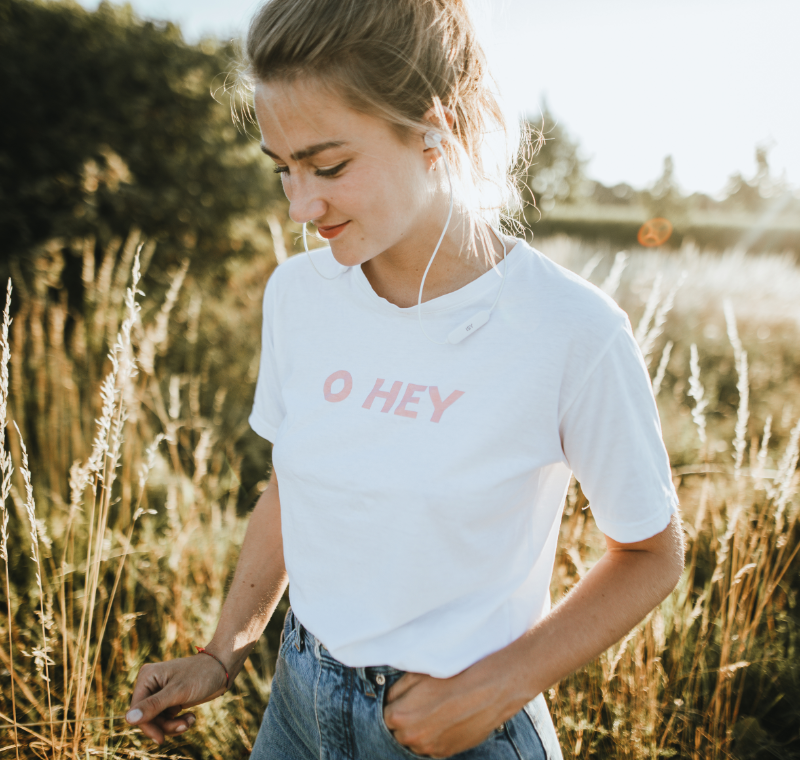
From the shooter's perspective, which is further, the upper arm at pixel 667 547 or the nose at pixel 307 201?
the nose at pixel 307 201

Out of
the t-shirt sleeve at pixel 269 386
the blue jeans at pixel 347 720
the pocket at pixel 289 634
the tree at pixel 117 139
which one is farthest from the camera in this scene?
the tree at pixel 117 139

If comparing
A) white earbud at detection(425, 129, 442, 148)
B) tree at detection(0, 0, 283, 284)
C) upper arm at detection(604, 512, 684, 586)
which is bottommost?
upper arm at detection(604, 512, 684, 586)

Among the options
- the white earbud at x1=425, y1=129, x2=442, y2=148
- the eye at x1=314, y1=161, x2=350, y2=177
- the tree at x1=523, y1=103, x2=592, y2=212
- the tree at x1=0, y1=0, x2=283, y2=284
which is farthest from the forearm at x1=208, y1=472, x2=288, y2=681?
the tree at x1=523, y1=103, x2=592, y2=212

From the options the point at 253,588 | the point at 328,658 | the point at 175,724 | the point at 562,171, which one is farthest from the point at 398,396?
the point at 562,171

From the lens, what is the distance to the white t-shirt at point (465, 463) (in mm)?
879

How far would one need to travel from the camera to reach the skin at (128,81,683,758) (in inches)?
35.7

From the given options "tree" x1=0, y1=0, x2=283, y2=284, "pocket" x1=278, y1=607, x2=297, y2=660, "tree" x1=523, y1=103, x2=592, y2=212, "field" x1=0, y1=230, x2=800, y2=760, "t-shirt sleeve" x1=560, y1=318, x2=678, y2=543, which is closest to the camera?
"t-shirt sleeve" x1=560, y1=318, x2=678, y2=543

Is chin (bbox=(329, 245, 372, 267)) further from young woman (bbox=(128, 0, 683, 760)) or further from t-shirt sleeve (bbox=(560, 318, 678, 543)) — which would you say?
t-shirt sleeve (bbox=(560, 318, 678, 543))

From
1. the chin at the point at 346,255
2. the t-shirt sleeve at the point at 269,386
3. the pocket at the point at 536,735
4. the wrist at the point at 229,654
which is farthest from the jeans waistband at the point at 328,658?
the chin at the point at 346,255

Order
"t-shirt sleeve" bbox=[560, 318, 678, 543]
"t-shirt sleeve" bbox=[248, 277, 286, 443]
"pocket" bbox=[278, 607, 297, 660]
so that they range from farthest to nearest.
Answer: "t-shirt sleeve" bbox=[248, 277, 286, 443], "pocket" bbox=[278, 607, 297, 660], "t-shirt sleeve" bbox=[560, 318, 678, 543]

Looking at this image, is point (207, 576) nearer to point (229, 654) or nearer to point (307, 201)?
point (229, 654)

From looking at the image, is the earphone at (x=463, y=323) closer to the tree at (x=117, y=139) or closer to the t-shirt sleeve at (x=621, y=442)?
the t-shirt sleeve at (x=621, y=442)

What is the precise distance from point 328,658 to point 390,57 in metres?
1.08

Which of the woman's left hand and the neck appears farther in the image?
the neck
